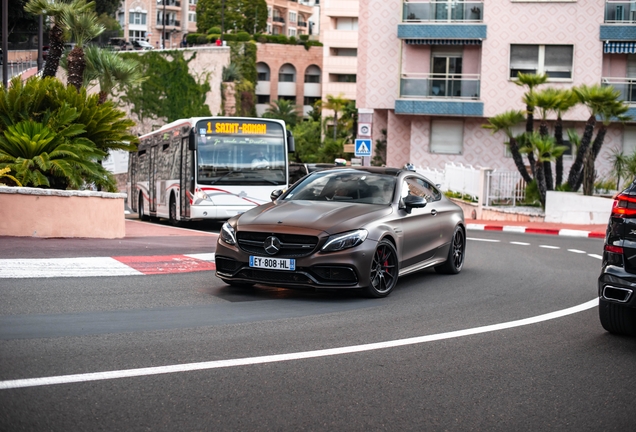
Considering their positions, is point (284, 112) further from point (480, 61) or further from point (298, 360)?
point (298, 360)

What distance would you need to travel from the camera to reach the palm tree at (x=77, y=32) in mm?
24031

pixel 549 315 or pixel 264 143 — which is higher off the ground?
pixel 264 143

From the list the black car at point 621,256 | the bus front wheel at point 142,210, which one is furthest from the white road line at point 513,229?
the black car at point 621,256

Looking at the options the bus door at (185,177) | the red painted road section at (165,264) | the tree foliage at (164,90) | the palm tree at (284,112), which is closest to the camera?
the red painted road section at (165,264)

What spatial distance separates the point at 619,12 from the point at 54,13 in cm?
2566

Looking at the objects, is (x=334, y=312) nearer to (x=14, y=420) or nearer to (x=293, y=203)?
(x=293, y=203)

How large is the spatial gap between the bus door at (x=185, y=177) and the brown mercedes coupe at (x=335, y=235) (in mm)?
12196

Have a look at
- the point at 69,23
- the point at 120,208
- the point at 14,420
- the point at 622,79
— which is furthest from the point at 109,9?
the point at 14,420

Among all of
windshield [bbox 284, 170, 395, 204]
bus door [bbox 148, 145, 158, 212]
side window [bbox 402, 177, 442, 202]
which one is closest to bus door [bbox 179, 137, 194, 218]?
bus door [bbox 148, 145, 158, 212]

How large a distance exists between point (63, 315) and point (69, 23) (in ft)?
55.9

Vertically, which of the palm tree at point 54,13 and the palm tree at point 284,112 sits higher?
the palm tree at point 284,112

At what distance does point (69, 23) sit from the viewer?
24094 mm

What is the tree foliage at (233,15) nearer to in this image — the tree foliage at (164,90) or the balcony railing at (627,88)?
the tree foliage at (164,90)

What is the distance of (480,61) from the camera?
42.5 metres
